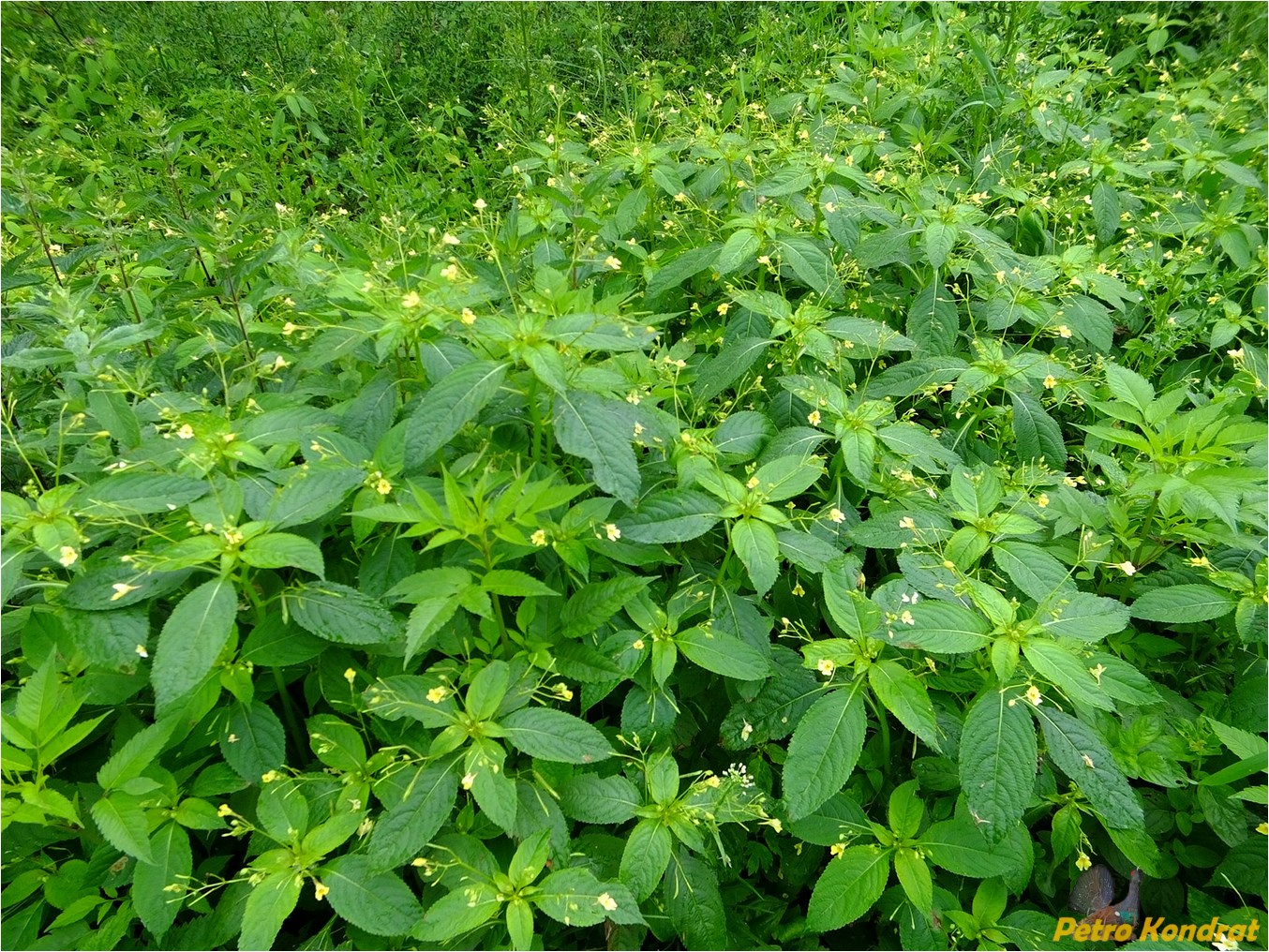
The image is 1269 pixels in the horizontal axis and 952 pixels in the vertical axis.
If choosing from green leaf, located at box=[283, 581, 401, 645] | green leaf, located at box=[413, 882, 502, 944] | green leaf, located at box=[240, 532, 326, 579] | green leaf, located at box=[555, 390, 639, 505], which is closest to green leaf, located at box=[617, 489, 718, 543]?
green leaf, located at box=[555, 390, 639, 505]

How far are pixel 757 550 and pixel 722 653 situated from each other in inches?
9.9

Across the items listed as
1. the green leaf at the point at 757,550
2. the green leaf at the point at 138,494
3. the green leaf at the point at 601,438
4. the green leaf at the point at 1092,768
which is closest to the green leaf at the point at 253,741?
the green leaf at the point at 138,494

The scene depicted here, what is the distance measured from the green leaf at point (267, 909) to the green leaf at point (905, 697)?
1241mm

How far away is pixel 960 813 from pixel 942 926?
25 cm

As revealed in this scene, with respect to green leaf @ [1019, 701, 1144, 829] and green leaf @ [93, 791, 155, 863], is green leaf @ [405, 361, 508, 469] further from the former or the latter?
green leaf @ [1019, 701, 1144, 829]

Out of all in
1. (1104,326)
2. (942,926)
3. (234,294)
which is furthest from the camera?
(1104,326)

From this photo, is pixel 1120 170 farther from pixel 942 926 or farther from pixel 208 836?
pixel 208 836

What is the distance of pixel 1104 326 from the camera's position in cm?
256

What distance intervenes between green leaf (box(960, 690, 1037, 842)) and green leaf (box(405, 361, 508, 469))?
3.98 ft

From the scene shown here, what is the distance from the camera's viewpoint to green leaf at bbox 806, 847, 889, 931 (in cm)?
164

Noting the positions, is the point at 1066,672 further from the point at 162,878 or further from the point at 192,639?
the point at 162,878

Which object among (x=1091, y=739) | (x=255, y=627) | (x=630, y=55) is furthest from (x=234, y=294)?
(x=630, y=55)

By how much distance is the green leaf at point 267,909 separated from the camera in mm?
1411

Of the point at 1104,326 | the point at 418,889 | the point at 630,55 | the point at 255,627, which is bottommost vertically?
the point at 418,889
